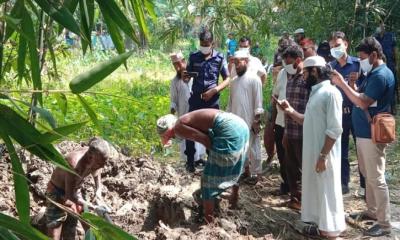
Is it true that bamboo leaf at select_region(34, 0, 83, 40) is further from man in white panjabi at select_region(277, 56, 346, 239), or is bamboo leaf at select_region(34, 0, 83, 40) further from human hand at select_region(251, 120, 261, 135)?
human hand at select_region(251, 120, 261, 135)

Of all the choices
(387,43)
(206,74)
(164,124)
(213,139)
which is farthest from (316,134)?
(387,43)

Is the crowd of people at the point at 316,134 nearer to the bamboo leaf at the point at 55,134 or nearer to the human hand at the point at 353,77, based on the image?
the human hand at the point at 353,77

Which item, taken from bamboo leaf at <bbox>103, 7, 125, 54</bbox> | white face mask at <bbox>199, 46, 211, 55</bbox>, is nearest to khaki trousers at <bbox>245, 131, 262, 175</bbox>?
white face mask at <bbox>199, 46, 211, 55</bbox>

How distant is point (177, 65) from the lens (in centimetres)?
599

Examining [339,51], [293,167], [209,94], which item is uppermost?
[339,51]

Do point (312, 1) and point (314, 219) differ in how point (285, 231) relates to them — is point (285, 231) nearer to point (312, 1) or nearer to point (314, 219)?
point (314, 219)

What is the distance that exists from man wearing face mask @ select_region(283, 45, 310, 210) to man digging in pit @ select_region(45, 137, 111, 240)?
177 centimetres

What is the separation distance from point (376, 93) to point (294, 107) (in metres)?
0.73

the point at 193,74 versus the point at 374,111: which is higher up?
the point at 193,74

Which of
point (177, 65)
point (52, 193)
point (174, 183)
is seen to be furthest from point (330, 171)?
point (177, 65)

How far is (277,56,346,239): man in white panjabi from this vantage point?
3.98 m

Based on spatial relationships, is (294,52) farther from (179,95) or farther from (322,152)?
(179,95)

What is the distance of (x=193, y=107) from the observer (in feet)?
19.7

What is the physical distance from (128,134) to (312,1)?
5161 mm
